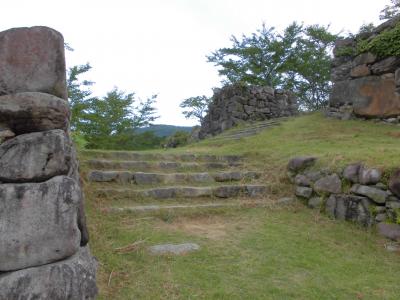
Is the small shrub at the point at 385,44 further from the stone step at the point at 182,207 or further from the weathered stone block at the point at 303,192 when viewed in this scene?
the stone step at the point at 182,207

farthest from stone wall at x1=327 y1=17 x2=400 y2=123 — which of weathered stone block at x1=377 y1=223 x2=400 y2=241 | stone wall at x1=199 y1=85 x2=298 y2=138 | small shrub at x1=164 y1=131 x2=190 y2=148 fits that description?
small shrub at x1=164 y1=131 x2=190 y2=148

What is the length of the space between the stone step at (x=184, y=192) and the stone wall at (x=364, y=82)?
4.17 m

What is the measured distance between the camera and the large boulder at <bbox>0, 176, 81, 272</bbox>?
6.27 feet

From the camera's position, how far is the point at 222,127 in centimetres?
1164

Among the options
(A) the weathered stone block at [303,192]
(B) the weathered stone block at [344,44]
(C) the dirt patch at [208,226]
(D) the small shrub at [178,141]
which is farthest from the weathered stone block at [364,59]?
(D) the small shrub at [178,141]

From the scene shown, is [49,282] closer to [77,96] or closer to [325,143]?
[325,143]

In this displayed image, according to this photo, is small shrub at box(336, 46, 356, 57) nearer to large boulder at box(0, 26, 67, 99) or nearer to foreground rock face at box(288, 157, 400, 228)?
foreground rock face at box(288, 157, 400, 228)

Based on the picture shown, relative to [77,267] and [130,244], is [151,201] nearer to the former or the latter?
[130,244]

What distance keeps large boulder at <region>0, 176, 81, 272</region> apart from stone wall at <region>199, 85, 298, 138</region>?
373 inches

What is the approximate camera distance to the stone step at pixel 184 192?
4.27m

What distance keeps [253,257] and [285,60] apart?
1566 centimetres

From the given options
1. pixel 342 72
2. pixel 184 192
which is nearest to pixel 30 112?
pixel 184 192

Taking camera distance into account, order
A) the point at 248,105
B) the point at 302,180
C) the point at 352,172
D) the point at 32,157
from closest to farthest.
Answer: the point at 32,157, the point at 352,172, the point at 302,180, the point at 248,105

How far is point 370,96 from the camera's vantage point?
7961 millimetres
